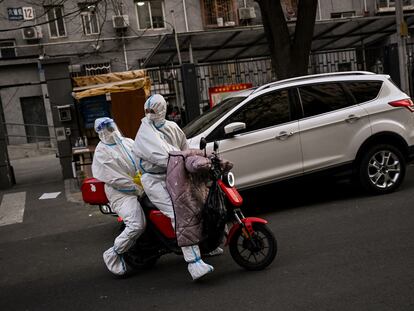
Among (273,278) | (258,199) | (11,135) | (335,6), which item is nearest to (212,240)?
(273,278)

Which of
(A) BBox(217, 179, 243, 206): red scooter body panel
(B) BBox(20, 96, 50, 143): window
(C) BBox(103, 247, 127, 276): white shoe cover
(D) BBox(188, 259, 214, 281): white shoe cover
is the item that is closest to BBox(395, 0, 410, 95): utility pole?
(A) BBox(217, 179, 243, 206): red scooter body panel

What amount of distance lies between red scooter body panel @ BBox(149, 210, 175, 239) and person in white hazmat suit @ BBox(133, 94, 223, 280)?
0.08 meters

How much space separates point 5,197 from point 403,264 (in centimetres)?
910

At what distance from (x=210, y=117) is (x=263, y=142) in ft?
3.08

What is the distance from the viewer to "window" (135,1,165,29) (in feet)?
80.8

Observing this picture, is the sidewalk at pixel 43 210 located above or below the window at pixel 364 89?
below

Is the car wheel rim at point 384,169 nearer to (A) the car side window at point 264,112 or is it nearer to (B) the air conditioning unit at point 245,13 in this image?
(A) the car side window at point 264,112

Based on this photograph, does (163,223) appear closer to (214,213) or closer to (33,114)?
(214,213)

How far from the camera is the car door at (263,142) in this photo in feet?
21.6

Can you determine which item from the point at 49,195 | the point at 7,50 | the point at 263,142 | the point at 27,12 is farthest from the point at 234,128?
the point at 7,50

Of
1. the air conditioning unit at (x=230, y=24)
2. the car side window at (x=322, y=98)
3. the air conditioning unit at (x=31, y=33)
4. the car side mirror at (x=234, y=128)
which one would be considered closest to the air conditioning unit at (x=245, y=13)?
the air conditioning unit at (x=230, y=24)

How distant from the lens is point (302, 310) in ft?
12.1

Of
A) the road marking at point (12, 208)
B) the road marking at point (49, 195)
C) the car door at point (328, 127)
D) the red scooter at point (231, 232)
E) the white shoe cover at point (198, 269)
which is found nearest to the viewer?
the white shoe cover at point (198, 269)

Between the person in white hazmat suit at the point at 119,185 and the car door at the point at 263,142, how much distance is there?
1.81 meters
